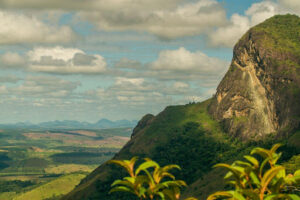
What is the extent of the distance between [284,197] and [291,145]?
622ft

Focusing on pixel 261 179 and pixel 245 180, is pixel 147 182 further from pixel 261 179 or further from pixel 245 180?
pixel 261 179

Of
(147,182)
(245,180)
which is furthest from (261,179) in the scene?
(147,182)

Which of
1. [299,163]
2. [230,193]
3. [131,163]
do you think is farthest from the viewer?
[299,163]

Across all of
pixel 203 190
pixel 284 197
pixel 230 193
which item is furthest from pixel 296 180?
pixel 203 190

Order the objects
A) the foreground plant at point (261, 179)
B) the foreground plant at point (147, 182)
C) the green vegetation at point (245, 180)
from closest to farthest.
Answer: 1. the foreground plant at point (261, 179)
2. the green vegetation at point (245, 180)
3. the foreground plant at point (147, 182)

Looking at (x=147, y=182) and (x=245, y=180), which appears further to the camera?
(x=147, y=182)

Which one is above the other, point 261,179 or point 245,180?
point 261,179

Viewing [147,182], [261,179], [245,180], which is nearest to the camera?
[261,179]

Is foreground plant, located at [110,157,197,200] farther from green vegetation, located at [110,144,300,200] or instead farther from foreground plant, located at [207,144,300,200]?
foreground plant, located at [207,144,300,200]

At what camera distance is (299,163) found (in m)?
150

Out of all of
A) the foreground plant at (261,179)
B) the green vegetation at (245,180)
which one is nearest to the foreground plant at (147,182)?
the green vegetation at (245,180)

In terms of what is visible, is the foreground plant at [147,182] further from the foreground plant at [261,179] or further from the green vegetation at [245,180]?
the foreground plant at [261,179]


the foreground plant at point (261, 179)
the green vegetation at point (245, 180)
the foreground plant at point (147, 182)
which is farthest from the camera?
the foreground plant at point (147, 182)

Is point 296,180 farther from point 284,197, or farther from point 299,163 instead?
point 299,163
